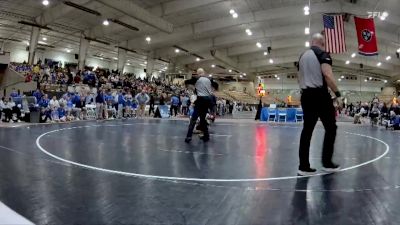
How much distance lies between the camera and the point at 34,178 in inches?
162

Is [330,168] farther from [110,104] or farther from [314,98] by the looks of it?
[110,104]

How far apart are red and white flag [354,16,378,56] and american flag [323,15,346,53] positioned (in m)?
1.52

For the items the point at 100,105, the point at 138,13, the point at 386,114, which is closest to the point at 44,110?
the point at 100,105

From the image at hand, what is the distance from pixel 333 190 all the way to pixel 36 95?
16.0 metres

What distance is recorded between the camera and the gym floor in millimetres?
2881

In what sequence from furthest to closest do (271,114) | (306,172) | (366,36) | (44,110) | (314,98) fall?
1. (271,114)
2. (366,36)
3. (44,110)
4. (314,98)
5. (306,172)

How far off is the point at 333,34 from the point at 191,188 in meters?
16.1

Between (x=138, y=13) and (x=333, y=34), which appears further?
(x=138, y=13)

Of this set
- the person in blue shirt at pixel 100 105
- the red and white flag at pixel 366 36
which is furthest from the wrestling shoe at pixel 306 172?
the red and white flag at pixel 366 36

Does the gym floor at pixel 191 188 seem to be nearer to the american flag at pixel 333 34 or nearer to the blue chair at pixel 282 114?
the american flag at pixel 333 34

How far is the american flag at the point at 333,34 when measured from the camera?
17578mm

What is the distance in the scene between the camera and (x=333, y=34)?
1773cm

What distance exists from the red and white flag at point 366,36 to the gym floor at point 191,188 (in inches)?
534

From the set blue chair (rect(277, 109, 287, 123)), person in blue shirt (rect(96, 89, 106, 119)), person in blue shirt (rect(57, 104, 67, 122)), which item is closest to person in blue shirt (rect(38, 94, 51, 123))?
person in blue shirt (rect(57, 104, 67, 122))
